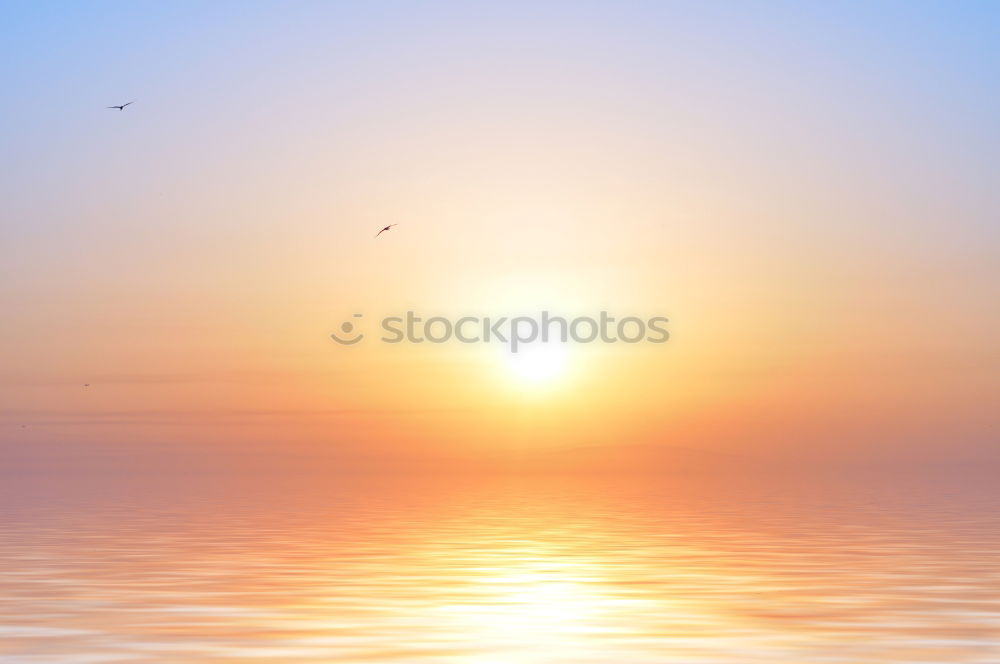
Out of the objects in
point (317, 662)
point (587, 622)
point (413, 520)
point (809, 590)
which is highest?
point (413, 520)

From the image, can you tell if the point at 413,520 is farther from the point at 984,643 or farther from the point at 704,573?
the point at 984,643

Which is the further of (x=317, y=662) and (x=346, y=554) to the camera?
(x=346, y=554)

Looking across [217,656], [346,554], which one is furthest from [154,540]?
[217,656]

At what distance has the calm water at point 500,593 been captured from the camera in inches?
910

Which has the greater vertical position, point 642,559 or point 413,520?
point 413,520

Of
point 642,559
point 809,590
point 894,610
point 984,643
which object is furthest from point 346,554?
point 984,643

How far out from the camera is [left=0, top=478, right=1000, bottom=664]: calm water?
23125 mm

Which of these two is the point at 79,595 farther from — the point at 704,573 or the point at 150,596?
the point at 704,573

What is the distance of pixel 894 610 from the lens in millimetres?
28375

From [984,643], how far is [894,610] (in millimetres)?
4799

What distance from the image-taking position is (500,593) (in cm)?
3158

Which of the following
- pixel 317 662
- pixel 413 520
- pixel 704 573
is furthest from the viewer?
pixel 413 520

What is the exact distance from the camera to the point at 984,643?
77.4ft

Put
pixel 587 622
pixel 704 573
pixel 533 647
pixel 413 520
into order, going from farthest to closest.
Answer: pixel 413 520 → pixel 704 573 → pixel 587 622 → pixel 533 647
